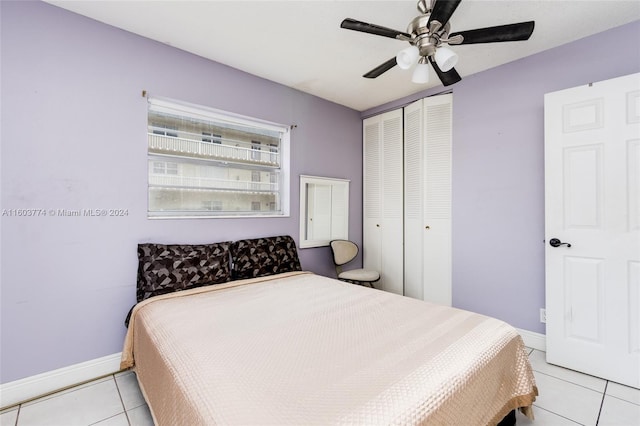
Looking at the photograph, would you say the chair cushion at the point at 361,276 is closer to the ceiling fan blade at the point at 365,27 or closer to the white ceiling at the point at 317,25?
the white ceiling at the point at 317,25

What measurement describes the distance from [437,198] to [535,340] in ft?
5.20

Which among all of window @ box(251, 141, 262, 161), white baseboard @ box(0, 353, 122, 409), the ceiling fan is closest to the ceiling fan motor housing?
the ceiling fan

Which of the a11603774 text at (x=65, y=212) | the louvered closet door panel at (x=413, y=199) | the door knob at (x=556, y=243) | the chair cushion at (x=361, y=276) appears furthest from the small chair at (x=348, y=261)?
the a11603774 text at (x=65, y=212)

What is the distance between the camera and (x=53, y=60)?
2.03 metres

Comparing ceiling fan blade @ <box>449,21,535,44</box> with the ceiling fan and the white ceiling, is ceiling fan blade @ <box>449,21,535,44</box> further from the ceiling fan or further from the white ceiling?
the white ceiling

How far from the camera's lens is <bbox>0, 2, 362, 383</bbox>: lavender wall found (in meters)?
1.91

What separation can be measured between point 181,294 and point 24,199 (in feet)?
3.87

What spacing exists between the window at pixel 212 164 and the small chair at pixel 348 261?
843 millimetres

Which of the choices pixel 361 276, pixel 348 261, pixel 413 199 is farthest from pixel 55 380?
pixel 413 199

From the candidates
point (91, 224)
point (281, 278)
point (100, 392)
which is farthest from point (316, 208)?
point (100, 392)

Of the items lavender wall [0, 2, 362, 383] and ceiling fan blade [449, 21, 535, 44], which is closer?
ceiling fan blade [449, 21, 535, 44]

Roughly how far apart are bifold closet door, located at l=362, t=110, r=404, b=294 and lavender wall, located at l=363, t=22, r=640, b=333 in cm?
70

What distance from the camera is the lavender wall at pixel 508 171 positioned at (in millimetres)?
2443

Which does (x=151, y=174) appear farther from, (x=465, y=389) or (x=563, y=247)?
(x=563, y=247)
